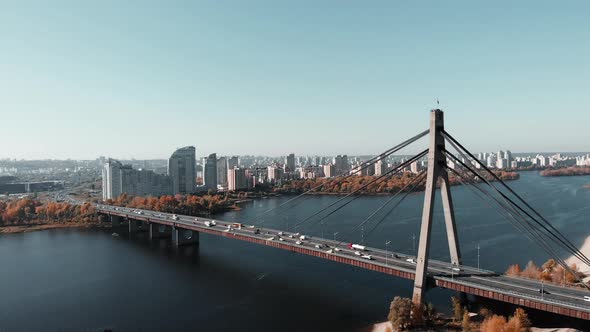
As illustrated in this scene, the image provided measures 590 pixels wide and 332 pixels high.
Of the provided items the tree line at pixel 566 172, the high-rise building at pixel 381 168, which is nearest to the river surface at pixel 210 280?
the high-rise building at pixel 381 168

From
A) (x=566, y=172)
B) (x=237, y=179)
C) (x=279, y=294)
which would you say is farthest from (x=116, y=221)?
(x=566, y=172)

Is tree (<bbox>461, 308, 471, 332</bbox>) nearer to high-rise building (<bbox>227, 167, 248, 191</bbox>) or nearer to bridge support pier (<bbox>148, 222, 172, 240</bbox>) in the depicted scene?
bridge support pier (<bbox>148, 222, 172, 240</bbox>)

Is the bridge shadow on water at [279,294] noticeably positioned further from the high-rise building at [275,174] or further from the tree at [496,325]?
the high-rise building at [275,174]

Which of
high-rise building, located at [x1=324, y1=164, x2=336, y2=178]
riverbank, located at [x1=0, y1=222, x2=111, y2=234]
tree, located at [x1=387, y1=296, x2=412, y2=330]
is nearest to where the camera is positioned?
tree, located at [x1=387, y1=296, x2=412, y2=330]

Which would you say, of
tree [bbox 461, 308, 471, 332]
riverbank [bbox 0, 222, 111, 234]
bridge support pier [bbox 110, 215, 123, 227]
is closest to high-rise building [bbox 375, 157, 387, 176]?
bridge support pier [bbox 110, 215, 123, 227]

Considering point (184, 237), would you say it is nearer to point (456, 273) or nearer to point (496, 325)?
point (456, 273)

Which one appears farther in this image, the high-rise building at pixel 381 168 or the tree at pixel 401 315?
the high-rise building at pixel 381 168
